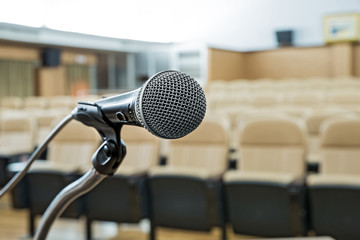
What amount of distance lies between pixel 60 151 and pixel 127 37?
9.63 meters

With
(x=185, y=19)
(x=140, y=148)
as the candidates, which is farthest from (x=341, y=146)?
(x=185, y=19)

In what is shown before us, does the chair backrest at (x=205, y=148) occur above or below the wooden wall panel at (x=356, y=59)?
below

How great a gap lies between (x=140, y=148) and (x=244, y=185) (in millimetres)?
1087

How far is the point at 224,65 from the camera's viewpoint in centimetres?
1096

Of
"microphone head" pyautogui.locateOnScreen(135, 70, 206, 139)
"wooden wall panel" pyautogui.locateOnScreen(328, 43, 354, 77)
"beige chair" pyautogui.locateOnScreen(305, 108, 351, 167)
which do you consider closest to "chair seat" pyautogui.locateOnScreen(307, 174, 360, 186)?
"beige chair" pyautogui.locateOnScreen(305, 108, 351, 167)

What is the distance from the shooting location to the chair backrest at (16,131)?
3652mm

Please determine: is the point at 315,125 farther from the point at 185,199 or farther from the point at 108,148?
the point at 108,148

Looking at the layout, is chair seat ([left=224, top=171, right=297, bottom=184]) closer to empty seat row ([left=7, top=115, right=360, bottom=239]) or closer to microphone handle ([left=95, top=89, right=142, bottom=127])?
empty seat row ([left=7, top=115, right=360, bottom=239])

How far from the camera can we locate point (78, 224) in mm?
2848

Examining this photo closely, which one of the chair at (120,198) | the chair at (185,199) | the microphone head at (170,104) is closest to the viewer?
the microphone head at (170,104)

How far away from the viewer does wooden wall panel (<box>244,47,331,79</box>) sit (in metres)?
10.9

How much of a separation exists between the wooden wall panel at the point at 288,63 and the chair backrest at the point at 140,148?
899cm

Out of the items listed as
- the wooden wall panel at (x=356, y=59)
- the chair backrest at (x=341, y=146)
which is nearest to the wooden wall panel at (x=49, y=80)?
the wooden wall panel at (x=356, y=59)

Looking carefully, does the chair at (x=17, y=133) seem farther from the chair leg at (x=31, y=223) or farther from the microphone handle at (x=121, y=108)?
the microphone handle at (x=121, y=108)
